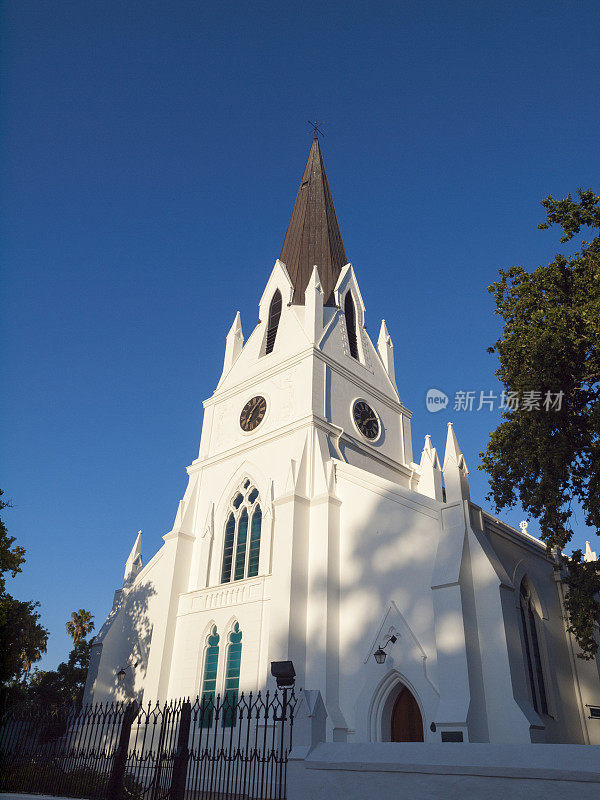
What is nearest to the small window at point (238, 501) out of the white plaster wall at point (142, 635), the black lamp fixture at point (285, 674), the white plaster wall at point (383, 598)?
Result: the white plaster wall at point (142, 635)

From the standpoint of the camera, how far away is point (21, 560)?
58.1ft

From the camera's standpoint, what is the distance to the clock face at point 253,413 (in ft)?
79.9

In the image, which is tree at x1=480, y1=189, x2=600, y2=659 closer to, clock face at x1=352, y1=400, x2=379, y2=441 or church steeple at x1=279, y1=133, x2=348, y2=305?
clock face at x1=352, y1=400, x2=379, y2=441

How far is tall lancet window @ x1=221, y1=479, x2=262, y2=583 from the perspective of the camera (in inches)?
832

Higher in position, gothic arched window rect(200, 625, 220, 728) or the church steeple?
the church steeple

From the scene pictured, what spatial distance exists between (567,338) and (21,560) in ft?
53.4

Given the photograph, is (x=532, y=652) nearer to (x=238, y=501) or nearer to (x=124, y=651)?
(x=238, y=501)

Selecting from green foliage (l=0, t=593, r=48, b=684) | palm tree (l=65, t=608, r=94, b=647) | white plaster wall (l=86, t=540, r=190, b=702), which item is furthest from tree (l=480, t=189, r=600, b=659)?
palm tree (l=65, t=608, r=94, b=647)

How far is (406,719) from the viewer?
16.1 metres

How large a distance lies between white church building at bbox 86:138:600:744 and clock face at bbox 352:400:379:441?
10 cm

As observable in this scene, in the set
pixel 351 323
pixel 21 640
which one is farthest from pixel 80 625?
pixel 351 323

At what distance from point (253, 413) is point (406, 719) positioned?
12.9m

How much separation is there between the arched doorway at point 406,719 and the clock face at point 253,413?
38.2ft

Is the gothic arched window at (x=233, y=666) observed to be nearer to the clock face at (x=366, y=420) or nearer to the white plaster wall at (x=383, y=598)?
the white plaster wall at (x=383, y=598)
